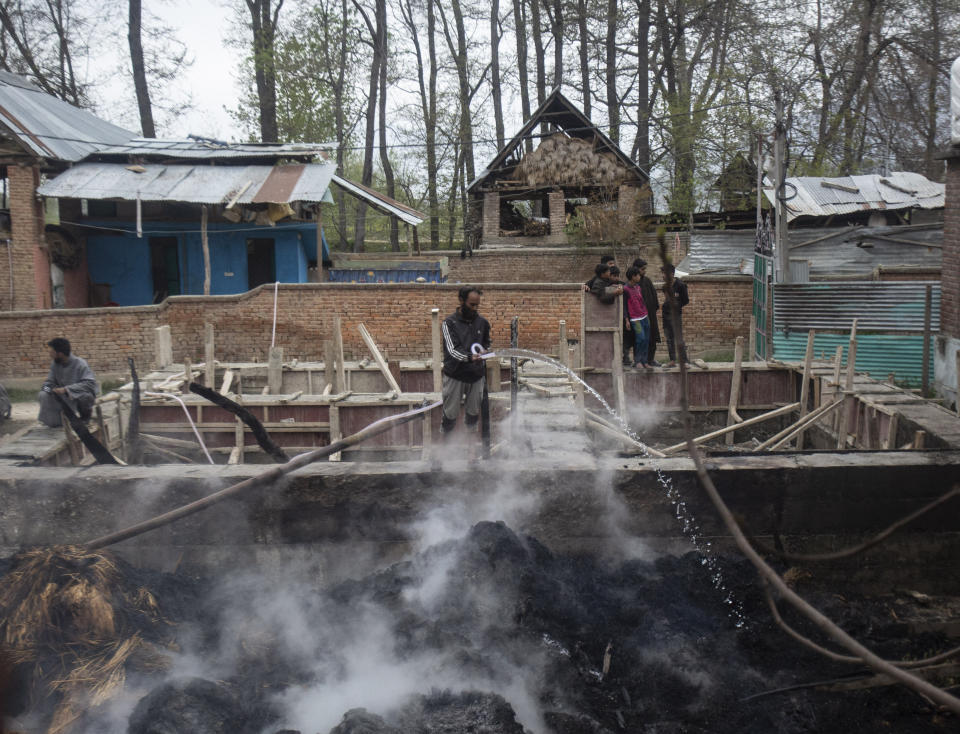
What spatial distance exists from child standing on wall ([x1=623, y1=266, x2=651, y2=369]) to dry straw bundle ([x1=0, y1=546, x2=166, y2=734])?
28.6 ft

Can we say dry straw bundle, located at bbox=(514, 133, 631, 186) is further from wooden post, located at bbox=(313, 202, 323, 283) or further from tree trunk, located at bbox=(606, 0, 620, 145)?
wooden post, located at bbox=(313, 202, 323, 283)

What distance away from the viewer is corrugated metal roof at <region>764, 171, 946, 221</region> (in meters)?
20.8

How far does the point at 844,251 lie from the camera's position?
63.2 ft

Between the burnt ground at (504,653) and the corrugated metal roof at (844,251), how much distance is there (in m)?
14.0

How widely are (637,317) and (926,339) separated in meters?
4.56

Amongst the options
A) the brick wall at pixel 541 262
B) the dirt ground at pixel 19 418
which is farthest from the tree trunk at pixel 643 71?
the dirt ground at pixel 19 418

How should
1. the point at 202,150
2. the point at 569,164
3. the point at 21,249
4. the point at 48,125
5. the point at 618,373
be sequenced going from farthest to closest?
the point at 569,164
the point at 202,150
the point at 48,125
the point at 21,249
the point at 618,373

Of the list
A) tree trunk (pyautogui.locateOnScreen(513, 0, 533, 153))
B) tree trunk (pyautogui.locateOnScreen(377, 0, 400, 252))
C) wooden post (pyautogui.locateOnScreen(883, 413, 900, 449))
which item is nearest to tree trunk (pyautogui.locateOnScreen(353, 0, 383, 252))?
tree trunk (pyautogui.locateOnScreen(377, 0, 400, 252))

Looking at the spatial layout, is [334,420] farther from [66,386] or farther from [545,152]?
[545,152]

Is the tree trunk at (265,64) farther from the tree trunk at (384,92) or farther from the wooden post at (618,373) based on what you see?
the wooden post at (618,373)

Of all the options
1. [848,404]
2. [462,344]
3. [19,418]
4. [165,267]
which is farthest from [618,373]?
[165,267]

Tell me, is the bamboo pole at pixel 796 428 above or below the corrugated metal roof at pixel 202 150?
below

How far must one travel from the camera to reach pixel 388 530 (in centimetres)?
544

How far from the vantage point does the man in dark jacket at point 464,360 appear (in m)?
7.07
